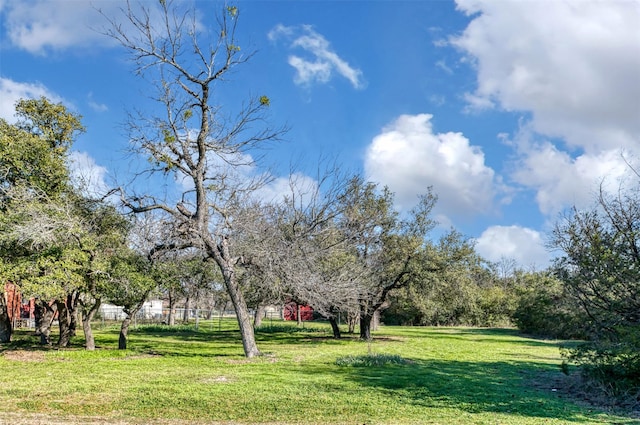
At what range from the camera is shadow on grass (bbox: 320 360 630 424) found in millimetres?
8383

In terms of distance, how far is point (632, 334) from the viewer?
9.98 metres

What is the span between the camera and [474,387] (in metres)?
10.5

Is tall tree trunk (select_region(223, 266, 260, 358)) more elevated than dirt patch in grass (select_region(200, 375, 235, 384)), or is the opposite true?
tall tree trunk (select_region(223, 266, 260, 358))

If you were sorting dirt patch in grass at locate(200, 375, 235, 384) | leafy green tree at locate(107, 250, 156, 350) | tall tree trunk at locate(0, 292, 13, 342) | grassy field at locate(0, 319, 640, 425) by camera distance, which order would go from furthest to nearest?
1. tall tree trunk at locate(0, 292, 13, 342)
2. leafy green tree at locate(107, 250, 156, 350)
3. dirt patch in grass at locate(200, 375, 235, 384)
4. grassy field at locate(0, 319, 640, 425)

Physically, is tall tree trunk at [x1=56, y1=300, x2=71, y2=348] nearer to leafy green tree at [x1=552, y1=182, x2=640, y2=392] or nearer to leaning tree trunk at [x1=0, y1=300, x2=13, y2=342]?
leaning tree trunk at [x1=0, y1=300, x2=13, y2=342]

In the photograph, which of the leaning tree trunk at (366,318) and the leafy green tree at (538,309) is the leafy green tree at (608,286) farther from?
the leafy green tree at (538,309)

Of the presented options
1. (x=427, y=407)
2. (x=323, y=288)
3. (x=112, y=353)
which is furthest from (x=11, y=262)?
(x=427, y=407)

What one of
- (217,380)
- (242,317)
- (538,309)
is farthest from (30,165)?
(538,309)

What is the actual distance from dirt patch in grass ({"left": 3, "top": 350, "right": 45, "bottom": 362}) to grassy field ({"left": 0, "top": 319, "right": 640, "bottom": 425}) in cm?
6

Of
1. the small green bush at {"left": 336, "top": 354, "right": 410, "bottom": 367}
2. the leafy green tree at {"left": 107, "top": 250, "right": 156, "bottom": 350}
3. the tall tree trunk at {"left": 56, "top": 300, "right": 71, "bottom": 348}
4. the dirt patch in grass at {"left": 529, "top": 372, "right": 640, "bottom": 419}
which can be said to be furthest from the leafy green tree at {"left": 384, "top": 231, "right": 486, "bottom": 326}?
the tall tree trunk at {"left": 56, "top": 300, "right": 71, "bottom": 348}

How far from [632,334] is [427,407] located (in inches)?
185

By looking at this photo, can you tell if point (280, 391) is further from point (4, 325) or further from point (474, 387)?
A: point (4, 325)

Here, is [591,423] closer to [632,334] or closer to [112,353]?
[632,334]

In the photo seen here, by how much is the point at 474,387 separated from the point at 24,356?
12.9 meters
